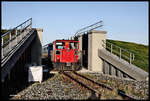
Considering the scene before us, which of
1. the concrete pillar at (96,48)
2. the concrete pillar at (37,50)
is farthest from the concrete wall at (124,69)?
the concrete pillar at (37,50)

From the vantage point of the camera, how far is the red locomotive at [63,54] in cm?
1741

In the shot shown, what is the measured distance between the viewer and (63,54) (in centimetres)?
1753

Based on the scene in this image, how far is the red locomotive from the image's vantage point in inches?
685

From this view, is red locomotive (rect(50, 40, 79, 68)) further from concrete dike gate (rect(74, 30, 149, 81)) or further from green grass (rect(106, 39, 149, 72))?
green grass (rect(106, 39, 149, 72))

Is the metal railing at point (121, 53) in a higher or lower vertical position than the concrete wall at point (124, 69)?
higher

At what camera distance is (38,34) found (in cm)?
1769

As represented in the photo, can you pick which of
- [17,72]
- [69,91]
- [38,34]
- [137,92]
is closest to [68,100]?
[69,91]

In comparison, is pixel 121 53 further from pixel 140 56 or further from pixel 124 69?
pixel 124 69

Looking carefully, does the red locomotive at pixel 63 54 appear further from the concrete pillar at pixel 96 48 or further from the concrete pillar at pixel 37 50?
the concrete pillar at pixel 96 48

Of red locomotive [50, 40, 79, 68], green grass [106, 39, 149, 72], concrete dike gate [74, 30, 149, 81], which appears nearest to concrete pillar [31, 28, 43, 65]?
red locomotive [50, 40, 79, 68]

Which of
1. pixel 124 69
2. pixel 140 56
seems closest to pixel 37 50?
pixel 124 69

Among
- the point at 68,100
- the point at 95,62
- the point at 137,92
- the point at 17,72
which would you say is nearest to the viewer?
the point at 68,100

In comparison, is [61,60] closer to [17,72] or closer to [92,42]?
[92,42]

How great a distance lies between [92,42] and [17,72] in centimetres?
794
